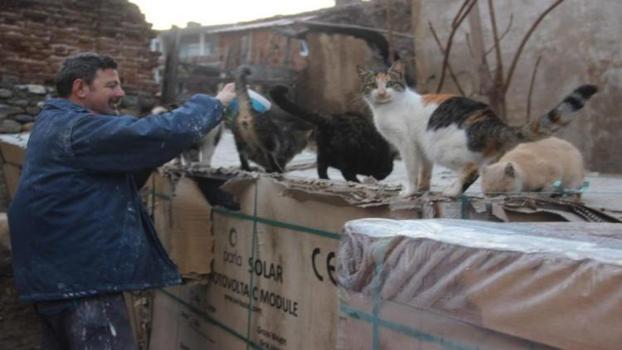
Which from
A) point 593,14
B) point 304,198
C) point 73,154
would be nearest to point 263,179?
point 304,198

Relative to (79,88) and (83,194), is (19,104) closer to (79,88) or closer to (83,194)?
(79,88)

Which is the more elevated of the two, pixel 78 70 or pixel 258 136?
pixel 78 70

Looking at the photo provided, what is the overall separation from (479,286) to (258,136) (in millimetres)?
3585

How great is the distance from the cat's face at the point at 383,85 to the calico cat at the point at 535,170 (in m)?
0.61

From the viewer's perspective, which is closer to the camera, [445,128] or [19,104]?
[445,128]

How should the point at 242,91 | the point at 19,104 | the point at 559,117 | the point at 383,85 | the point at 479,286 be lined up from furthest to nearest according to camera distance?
1. the point at 19,104
2. the point at 242,91
3. the point at 383,85
4. the point at 559,117
5. the point at 479,286

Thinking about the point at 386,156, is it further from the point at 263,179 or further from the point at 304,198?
the point at 304,198

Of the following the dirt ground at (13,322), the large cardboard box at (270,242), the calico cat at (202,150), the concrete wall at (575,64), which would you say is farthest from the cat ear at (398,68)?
the concrete wall at (575,64)

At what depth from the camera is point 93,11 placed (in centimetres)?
1001

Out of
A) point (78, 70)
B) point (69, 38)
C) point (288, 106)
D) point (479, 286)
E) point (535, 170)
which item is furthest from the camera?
point (69, 38)

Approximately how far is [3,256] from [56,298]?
2.71m

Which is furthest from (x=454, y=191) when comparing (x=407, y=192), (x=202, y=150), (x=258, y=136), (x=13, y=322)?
(x=13, y=322)

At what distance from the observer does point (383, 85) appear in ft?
11.0

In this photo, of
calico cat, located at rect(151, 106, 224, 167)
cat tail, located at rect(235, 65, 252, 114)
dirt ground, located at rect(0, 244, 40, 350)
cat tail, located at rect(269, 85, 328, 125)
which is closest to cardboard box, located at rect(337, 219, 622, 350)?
cat tail, located at rect(269, 85, 328, 125)
